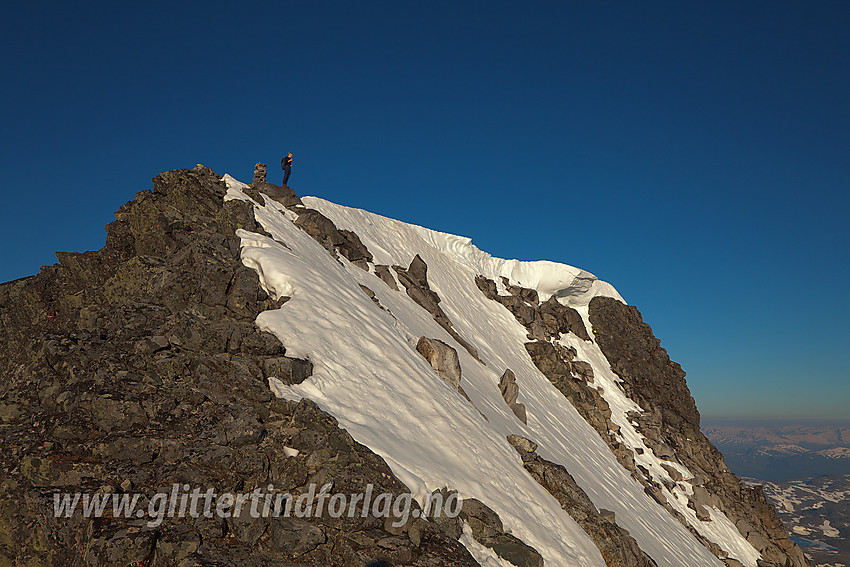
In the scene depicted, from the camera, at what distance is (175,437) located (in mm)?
10312

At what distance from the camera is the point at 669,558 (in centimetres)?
2323

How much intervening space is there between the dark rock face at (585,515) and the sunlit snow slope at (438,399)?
86 centimetres

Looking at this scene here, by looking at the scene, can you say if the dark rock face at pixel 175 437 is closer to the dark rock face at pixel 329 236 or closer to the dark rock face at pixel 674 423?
the dark rock face at pixel 329 236

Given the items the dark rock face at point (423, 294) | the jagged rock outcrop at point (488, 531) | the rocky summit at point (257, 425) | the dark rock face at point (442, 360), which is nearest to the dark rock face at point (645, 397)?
the rocky summit at point (257, 425)

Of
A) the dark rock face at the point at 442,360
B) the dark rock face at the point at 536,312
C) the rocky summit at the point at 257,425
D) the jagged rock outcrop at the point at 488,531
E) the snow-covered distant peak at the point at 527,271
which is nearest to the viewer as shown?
the rocky summit at the point at 257,425

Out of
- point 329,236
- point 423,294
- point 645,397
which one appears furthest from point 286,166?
point 645,397

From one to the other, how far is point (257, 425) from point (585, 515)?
40.4ft

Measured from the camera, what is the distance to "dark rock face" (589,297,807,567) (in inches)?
1501

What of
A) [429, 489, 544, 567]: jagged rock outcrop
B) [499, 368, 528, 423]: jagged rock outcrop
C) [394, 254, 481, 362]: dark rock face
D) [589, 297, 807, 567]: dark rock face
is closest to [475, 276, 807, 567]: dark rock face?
[589, 297, 807, 567]: dark rock face

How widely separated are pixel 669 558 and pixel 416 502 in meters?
18.4

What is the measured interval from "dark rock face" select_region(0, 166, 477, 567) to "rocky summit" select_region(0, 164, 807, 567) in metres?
0.04

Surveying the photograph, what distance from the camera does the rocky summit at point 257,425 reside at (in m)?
9.01

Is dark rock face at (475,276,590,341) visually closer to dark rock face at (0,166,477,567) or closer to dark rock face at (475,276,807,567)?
dark rock face at (475,276,807,567)

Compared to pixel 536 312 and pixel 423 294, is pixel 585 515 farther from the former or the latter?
pixel 536 312
